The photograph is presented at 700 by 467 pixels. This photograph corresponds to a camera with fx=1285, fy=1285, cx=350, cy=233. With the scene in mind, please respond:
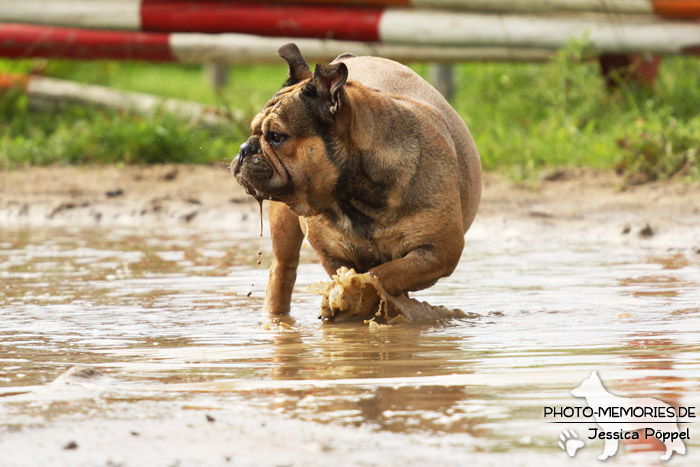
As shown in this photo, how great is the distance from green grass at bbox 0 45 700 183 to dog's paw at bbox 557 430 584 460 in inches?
223

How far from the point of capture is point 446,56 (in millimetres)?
10359

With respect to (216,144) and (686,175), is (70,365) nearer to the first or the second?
(686,175)

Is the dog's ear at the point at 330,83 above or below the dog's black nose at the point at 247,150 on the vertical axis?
above

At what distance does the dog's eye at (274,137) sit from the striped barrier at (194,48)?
5.51 meters

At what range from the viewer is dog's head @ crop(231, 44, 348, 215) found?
190 inches

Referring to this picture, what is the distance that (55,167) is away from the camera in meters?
10.8

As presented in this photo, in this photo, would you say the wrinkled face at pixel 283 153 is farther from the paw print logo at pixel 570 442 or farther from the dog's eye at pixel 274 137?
the paw print logo at pixel 570 442

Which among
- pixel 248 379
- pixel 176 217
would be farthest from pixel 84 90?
pixel 248 379

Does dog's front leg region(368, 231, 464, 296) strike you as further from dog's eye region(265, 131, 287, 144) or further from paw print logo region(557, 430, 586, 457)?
paw print logo region(557, 430, 586, 457)

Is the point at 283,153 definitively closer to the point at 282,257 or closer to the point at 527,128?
the point at 282,257

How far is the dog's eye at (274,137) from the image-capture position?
484cm

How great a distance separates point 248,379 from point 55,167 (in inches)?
284

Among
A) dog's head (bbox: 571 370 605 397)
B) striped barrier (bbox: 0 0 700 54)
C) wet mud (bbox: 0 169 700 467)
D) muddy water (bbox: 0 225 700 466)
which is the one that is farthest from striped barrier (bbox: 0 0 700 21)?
dog's head (bbox: 571 370 605 397)

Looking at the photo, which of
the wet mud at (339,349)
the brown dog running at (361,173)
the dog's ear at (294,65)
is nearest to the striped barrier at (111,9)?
the wet mud at (339,349)
